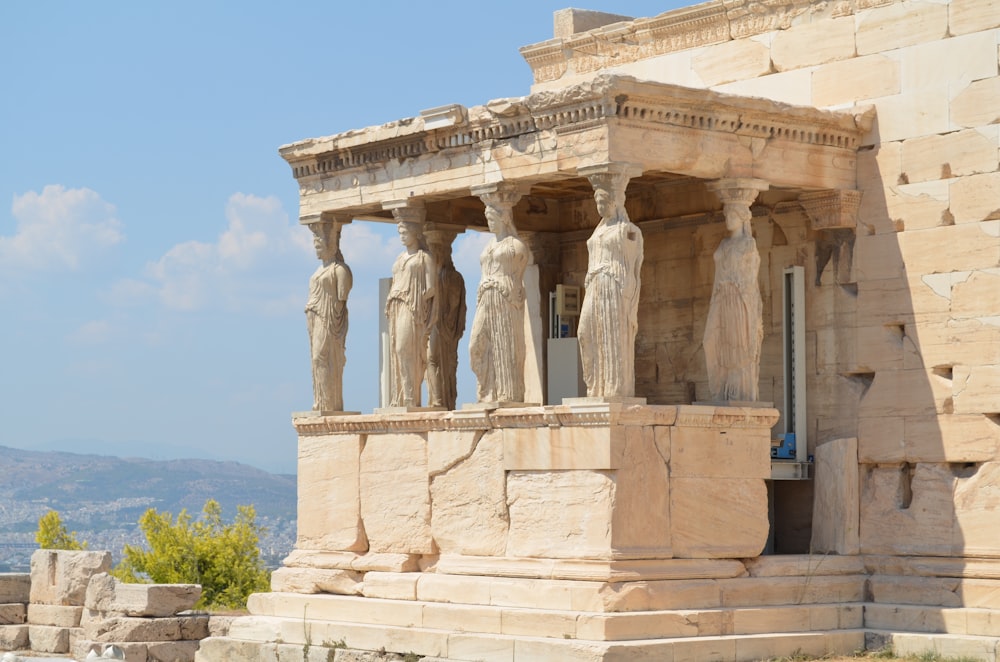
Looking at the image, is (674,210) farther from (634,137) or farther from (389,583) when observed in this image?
(389,583)

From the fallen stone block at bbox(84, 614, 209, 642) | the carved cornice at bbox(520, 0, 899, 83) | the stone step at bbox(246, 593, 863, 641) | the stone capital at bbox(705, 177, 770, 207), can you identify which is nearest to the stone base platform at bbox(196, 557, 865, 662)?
the stone step at bbox(246, 593, 863, 641)

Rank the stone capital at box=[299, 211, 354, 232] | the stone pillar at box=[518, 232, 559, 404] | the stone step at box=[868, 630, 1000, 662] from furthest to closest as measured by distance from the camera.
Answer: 1. the stone pillar at box=[518, 232, 559, 404]
2. the stone capital at box=[299, 211, 354, 232]
3. the stone step at box=[868, 630, 1000, 662]

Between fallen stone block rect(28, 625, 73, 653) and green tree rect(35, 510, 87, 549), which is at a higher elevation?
green tree rect(35, 510, 87, 549)

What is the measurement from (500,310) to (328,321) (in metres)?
2.47

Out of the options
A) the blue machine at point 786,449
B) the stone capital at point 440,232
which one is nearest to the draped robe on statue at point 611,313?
the blue machine at point 786,449

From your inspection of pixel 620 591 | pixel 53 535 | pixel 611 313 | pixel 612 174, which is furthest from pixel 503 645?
pixel 53 535

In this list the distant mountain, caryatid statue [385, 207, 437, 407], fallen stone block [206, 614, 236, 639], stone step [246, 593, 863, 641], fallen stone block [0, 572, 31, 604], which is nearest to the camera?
stone step [246, 593, 863, 641]

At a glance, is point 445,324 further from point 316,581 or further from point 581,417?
point 581,417

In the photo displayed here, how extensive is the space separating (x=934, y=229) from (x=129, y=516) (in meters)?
59.7

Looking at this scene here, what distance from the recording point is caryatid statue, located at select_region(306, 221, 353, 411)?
17797mm

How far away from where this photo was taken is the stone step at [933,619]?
49.6 feet

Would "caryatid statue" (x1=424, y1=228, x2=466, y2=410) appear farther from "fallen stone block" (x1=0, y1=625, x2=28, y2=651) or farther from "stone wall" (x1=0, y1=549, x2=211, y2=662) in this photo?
"fallen stone block" (x1=0, y1=625, x2=28, y2=651)

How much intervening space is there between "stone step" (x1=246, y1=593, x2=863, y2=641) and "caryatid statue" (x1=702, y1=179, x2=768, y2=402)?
5.73 ft

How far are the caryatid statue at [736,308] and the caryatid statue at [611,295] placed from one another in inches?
34.7
